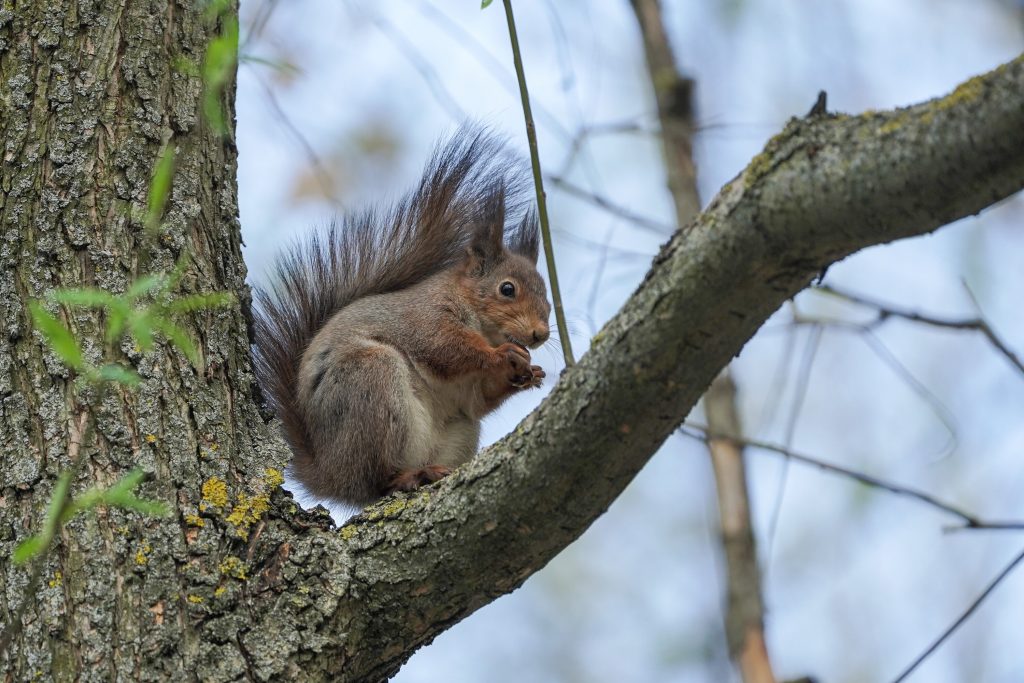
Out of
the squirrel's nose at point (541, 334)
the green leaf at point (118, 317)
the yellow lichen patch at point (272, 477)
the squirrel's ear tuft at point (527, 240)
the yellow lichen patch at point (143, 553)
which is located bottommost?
the green leaf at point (118, 317)

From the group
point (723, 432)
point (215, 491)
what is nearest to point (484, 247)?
point (723, 432)

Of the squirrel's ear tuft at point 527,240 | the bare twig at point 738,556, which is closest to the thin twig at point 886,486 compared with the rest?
the bare twig at point 738,556

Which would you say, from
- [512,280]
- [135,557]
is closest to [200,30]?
[135,557]

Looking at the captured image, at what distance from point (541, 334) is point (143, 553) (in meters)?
1.69

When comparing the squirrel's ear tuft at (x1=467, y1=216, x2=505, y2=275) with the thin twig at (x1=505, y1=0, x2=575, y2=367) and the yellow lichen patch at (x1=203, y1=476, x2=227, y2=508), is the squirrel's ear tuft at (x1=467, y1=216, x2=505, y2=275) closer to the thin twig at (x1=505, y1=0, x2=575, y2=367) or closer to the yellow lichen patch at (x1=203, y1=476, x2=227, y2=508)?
the yellow lichen patch at (x1=203, y1=476, x2=227, y2=508)

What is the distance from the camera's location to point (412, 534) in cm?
187

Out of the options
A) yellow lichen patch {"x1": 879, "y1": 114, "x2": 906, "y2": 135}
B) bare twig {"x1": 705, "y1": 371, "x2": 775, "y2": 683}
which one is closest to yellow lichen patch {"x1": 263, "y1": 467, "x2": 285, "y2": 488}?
bare twig {"x1": 705, "y1": 371, "x2": 775, "y2": 683}

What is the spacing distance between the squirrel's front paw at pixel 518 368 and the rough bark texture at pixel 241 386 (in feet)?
2.88

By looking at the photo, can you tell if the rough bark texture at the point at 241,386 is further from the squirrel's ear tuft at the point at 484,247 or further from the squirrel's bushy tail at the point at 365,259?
the squirrel's ear tuft at the point at 484,247

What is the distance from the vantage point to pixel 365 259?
3.20m

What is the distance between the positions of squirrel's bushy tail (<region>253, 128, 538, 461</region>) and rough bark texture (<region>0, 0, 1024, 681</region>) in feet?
2.27

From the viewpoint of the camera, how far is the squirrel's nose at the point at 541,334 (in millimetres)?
3344

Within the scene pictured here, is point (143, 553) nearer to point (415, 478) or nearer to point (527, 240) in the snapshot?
point (415, 478)

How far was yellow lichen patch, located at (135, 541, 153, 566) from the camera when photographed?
184 centimetres
